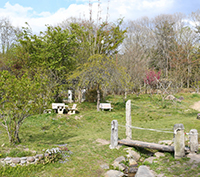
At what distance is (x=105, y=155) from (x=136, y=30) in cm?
3420

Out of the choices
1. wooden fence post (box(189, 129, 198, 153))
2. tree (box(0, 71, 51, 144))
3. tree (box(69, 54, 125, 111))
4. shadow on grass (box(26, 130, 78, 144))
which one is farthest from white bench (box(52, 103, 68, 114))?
wooden fence post (box(189, 129, 198, 153))

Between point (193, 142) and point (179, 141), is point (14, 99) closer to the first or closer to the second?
point (179, 141)

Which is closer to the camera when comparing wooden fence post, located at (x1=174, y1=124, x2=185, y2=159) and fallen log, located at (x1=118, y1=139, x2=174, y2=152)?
wooden fence post, located at (x1=174, y1=124, x2=185, y2=159)

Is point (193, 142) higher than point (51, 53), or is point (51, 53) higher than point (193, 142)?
point (51, 53)

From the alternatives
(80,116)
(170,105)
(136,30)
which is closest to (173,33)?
(136,30)

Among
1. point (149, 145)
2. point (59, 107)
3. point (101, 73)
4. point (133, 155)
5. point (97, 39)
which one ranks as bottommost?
point (133, 155)

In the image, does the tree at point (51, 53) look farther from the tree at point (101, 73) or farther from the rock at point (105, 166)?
the rock at point (105, 166)

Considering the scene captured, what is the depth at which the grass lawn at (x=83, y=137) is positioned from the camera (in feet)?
21.5

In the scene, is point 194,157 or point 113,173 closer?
point 113,173

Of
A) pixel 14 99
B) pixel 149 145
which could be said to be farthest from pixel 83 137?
pixel 14 99

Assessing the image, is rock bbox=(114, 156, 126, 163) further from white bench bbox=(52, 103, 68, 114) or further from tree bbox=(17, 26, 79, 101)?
tree bbox=(17, 26, 79, 101)

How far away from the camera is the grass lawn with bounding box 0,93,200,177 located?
21.5 ft

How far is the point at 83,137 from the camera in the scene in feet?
34.5

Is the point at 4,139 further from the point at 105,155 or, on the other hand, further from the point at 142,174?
the point at 142,174
